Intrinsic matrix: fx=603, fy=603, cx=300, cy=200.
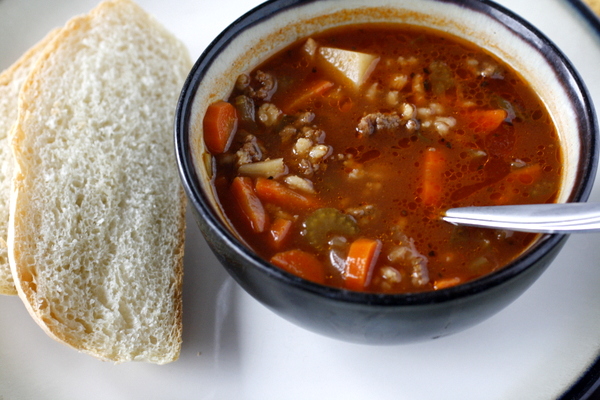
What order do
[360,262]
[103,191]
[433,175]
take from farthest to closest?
[103,191] → [433,175] → [360,262]

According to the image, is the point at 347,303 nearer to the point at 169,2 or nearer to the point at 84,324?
the point at 84,324

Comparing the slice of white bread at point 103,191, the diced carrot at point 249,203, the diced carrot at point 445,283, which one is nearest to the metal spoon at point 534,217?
the diced carrot at point 445,283

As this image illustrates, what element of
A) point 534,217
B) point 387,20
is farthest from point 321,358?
point 387,20

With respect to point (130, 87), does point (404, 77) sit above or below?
above

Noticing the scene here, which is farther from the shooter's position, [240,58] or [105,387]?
[240,58]

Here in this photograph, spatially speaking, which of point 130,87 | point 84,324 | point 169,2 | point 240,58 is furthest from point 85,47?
point 84,324

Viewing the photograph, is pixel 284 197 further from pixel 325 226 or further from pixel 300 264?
pixel 300 264

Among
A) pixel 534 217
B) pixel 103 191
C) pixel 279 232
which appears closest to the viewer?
pixel 534 217
